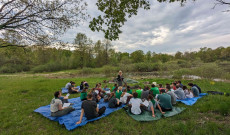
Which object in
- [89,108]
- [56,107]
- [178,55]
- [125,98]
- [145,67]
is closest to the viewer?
[89,108]

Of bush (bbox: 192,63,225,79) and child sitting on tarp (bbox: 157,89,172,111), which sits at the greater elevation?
bush (bbox: 192,63,225,79)

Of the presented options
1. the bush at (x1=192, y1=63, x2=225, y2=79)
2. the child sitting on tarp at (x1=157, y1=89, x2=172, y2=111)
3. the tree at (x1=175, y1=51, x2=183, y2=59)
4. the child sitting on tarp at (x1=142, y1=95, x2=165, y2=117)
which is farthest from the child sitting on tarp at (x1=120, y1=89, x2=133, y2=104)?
the tree at (x1=175, y1=51, x2=183, y2=59)

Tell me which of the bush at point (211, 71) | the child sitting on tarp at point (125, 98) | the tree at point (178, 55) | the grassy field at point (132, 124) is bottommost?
the grassy field at point (132, 124)

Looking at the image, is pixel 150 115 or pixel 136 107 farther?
pixel 136 107

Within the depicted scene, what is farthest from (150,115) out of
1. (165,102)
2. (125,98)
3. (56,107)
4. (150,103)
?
(56,107)

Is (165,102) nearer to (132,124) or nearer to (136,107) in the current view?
(136,107)

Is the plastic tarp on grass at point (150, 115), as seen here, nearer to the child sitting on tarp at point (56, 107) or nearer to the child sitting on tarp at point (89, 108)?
the child sitting on tarp at point (89, 108)

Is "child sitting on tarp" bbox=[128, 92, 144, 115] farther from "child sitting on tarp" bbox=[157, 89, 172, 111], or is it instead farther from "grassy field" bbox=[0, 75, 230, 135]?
"child sitting on tarp" bbox=[157, 89, 172, 111]

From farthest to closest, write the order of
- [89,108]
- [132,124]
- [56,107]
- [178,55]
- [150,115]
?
[178,55]
[56,107]
[150,115]
[89,108]
[132,124]

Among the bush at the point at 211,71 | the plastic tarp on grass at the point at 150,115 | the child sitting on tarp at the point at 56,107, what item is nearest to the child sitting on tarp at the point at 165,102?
the plastic tarp on grass at the point at 150,115

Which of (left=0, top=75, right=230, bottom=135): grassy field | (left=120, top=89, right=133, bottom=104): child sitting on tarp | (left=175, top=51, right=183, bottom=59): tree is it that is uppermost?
(left=175, top=51, right=183, bottom=59): tree

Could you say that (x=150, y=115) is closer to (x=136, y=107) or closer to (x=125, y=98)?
(x=136, y=107)

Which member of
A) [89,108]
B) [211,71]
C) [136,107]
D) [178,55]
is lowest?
[136,107]

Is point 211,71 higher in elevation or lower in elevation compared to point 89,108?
higher
